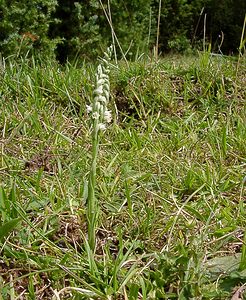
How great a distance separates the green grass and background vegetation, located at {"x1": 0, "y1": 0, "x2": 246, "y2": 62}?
1.53 m

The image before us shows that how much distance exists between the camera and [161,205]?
1805 millimetres

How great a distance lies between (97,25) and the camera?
19.8 feet

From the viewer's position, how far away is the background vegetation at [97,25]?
5.30 m

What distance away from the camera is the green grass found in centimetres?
144

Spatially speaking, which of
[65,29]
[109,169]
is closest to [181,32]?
[65,29]

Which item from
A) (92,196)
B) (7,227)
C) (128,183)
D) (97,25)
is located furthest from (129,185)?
(97,25)

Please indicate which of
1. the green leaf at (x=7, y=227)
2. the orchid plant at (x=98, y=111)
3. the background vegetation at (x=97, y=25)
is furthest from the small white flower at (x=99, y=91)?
the background vegetation at (x=97, y=25)

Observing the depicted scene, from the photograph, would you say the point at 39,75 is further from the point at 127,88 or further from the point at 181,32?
the point at 181,32

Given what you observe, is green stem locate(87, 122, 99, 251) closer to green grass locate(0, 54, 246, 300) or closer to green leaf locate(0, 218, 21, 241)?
green grass locate(0, 54, 246, 300)

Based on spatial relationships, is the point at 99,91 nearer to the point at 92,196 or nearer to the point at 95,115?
the point at 95,115

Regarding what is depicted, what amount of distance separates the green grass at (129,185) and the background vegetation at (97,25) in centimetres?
153

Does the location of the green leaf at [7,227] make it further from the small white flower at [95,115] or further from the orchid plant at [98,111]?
the small white flower at [95,115]

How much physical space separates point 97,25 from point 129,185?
4419mm

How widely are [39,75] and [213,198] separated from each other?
4.51 ft
